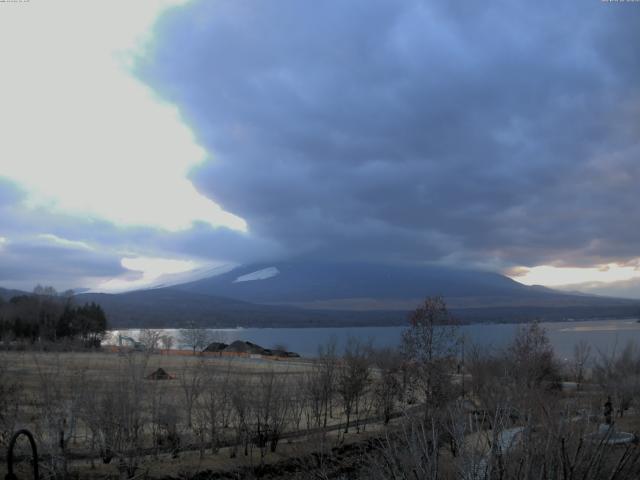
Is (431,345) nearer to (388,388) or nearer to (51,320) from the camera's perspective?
(388,388)

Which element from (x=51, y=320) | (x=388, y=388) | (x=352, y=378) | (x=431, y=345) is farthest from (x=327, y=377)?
(x=51, y=320)

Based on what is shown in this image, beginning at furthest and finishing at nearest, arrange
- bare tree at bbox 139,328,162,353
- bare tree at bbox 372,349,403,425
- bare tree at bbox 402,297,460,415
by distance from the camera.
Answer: bare tree at bbox 372,349,403,425
bare tree at bbox 402,297,460,415
bare tree at bbox 139,328,162,353

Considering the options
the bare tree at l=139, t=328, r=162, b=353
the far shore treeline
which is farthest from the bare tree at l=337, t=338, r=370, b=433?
the far shore treeline

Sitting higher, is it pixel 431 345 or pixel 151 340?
pixel 151 340

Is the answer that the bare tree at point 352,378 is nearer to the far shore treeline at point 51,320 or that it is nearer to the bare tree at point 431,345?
the bare tree at point 431,345

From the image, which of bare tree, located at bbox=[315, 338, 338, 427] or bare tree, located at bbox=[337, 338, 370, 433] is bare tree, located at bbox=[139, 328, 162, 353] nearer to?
bare tree, located at bbox=[315, 338, 338, 427]

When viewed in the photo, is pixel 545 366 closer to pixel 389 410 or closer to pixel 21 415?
pixel 389 410

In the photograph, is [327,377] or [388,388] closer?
[327,377]

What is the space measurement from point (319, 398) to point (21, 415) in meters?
13.0

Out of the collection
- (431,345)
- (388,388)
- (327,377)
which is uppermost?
(431,345)

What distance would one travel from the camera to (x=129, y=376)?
76.5ft

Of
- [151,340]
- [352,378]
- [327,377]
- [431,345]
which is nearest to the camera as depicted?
[431,345]

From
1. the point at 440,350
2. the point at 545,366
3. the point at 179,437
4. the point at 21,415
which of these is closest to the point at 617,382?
the point at 545,366

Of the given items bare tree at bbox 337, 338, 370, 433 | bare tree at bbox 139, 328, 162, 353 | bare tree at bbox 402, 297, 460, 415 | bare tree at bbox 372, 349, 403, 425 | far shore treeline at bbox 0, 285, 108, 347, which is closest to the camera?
bare tree at bbox 139, 328, 162, 353
